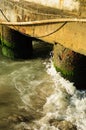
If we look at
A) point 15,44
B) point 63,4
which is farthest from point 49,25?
point 15,44

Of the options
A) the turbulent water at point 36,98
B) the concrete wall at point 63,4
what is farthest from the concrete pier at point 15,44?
the concrete wall at point 63,4

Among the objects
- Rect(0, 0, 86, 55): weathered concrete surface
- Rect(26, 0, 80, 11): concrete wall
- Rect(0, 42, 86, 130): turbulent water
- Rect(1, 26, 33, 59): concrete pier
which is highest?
Rect(26, 0, 80, 11): concrete wall

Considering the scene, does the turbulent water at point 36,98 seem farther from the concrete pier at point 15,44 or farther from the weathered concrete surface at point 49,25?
the weathered concrete surface at point 49,25

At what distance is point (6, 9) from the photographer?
9.60m

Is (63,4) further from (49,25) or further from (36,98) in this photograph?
(36,98)

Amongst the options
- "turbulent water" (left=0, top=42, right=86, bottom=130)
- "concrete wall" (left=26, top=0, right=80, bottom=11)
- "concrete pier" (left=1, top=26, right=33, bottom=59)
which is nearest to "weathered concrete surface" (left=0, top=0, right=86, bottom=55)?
"concrete wall" (left=26, top=0, right=80, bottom=11)

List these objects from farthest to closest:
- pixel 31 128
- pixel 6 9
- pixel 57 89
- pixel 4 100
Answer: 1. pixel 6 9
2. pixel 57 89
3. pixel 4 100
4. pixel 31 128

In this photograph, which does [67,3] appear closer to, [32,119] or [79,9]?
[79,9]

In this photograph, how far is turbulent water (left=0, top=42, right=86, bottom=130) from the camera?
7.21 m

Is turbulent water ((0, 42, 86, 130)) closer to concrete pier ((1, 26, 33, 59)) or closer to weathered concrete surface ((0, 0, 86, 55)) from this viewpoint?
concrete pier ((1, 26, 33, 59))

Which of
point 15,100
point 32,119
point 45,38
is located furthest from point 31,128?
point 45,38

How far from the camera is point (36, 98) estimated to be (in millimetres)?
8180

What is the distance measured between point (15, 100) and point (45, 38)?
5.75 feet

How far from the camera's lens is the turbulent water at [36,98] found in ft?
23.7
